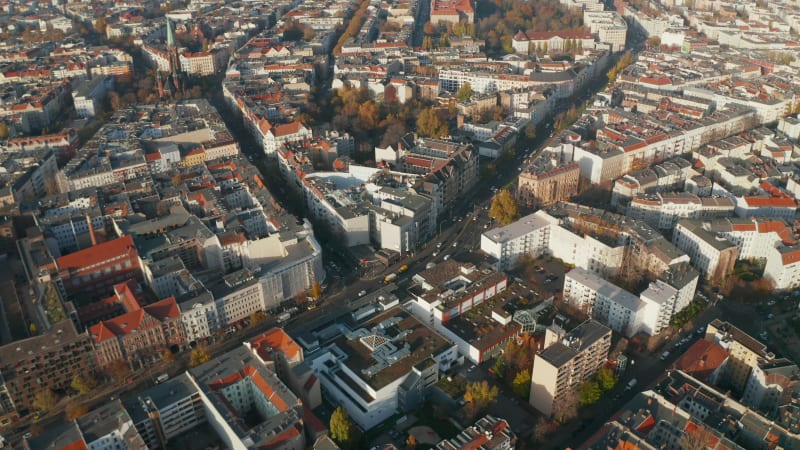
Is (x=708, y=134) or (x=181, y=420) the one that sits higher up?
(x=708, y=134)

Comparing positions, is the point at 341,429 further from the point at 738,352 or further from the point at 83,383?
the point at 738,352

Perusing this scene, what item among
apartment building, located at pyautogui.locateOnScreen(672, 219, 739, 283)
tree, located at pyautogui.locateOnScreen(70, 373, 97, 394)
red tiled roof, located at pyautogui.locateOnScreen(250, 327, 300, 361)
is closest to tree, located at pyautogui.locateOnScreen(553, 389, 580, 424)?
red tiled roof, located at pyautogui.locateOnScreen(250, 327, 300, 361)

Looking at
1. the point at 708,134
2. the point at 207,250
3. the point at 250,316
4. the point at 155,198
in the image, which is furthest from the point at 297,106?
the point at 708,134

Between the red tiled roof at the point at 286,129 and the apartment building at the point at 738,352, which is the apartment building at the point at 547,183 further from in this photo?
the red tiled roof at the point at 286,129

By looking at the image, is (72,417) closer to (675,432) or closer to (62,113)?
(675,432)

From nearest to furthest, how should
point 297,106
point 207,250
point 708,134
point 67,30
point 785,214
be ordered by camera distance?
point 207,250 → point 785,214 → point 708,134 → point 297,106 → point 67,30

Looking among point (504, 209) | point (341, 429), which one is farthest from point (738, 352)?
point (341, 429)
